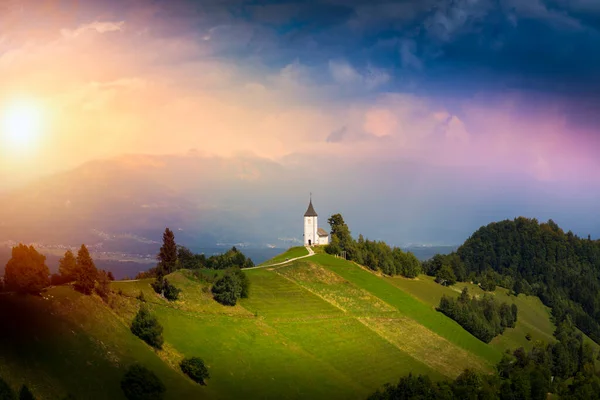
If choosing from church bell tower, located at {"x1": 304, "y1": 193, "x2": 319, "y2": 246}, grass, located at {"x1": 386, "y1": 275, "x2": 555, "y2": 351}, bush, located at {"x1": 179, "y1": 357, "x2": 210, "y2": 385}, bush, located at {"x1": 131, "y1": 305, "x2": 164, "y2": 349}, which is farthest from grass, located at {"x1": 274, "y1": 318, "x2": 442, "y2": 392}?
church bell tower, located at {"x1": 304, "y1": 193, "x2": 319, "y2": 246}

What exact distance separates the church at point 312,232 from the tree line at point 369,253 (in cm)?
336

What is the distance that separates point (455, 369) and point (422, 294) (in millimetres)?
37825

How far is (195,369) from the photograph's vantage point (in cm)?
5612

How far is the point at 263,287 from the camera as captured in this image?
8912 cm

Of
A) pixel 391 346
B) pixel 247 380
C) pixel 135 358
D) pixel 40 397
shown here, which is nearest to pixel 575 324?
pixel 391 346

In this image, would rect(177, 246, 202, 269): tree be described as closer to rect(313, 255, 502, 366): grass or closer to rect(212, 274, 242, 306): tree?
rect(212, 274, 242, 306): tree

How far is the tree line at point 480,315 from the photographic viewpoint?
111125 mm

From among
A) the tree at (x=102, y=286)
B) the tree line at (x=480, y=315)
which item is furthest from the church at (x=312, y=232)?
the tree at (x=102, y=286)

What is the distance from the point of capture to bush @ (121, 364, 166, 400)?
4788 cm

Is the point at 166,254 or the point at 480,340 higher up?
the point at 166,254

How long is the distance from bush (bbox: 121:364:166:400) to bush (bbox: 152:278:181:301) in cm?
2035

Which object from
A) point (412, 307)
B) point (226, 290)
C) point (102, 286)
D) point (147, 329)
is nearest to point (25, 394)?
point (147, 329)

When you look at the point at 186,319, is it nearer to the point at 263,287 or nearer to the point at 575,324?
the point at 263,287

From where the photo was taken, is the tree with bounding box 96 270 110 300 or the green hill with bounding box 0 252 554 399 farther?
the tree with bounding box 96 270 110 300
